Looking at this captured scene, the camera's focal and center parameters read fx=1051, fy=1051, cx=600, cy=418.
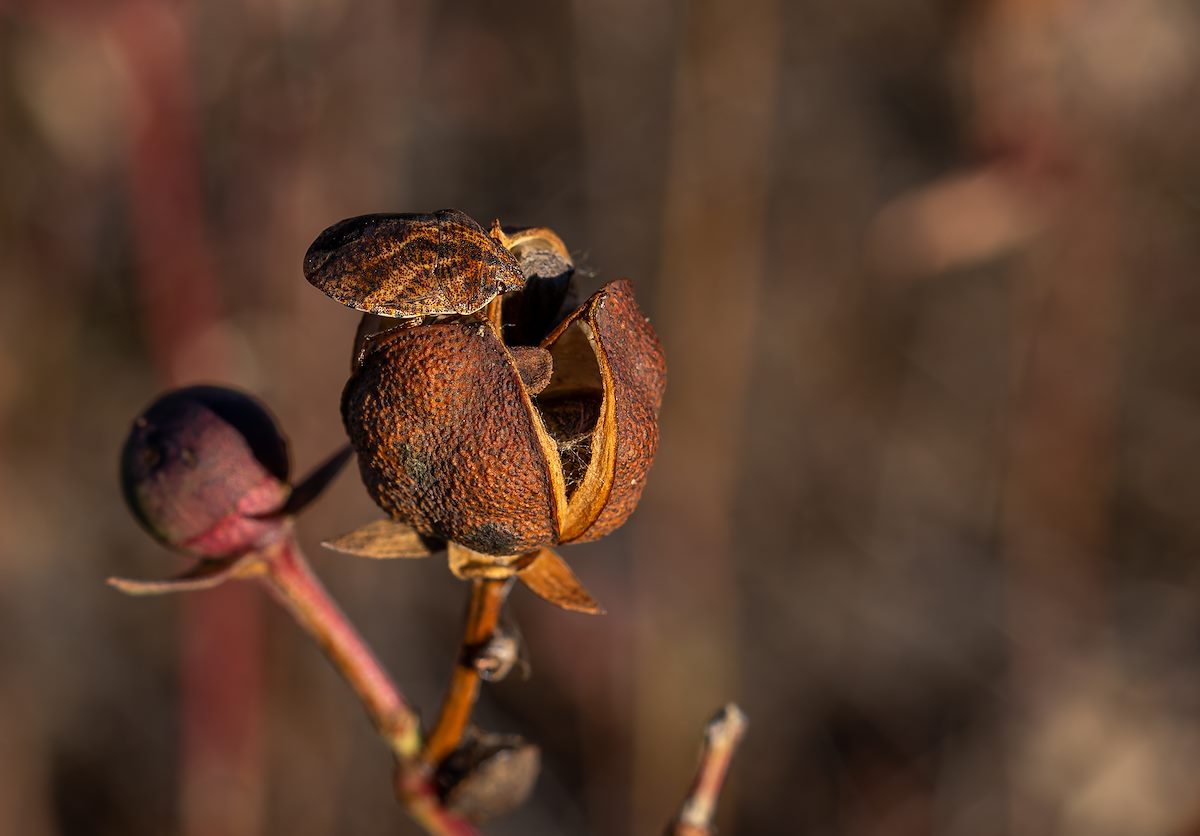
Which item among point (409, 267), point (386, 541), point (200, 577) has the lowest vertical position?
point (200, 577)

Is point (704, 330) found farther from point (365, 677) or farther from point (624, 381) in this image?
point (624, 381)

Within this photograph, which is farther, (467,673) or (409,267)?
(467,673)

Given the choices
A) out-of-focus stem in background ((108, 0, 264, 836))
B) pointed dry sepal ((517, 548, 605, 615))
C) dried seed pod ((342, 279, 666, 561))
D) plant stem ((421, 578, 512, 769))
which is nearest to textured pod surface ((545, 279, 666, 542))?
dried seed pod ((342, 279, 666, 561))

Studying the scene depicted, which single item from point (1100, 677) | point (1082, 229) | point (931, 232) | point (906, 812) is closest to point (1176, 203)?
point (1082, 229)

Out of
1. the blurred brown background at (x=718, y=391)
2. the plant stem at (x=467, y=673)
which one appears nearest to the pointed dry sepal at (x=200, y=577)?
the plant stem at (x=467, y=673)

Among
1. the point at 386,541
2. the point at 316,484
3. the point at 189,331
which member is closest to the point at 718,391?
the point at 189,331

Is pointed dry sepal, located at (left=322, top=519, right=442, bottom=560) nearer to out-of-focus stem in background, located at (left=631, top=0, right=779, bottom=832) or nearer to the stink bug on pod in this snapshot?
the stink bug on pod
